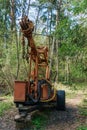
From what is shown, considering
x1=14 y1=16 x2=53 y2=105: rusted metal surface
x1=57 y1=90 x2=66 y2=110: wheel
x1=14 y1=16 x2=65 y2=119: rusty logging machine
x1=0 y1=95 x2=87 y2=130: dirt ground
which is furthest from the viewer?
x1=57 y1=90 x2=66 y2=110: wheel

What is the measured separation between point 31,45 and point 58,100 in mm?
2618

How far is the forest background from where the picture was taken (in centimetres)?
868

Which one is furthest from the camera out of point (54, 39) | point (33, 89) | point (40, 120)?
point (54, 39)

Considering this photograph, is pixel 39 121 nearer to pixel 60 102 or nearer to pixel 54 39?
pixel 60 102

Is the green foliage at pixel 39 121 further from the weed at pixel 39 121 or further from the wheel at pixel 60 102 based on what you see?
the wheel at pixel 60 102

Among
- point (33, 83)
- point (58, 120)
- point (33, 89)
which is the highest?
point (33, 83)

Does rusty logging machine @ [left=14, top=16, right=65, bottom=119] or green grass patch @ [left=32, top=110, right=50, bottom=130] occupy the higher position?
rusty logging machine @ [left=14, top=16, right=65, bottom=119]

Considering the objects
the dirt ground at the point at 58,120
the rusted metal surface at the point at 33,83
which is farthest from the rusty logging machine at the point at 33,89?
the dirt ground at the point at 58,120

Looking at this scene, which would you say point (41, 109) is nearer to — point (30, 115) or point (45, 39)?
point (30, 115)

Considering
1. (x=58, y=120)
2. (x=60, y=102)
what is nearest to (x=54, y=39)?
(x=60, y=102)

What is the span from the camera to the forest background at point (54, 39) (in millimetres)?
8680

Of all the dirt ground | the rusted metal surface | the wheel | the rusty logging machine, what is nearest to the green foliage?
the dirt ground

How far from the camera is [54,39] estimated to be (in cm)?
2112

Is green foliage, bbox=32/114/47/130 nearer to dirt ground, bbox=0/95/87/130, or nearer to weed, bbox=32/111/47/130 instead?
weed, bbox=32/111/47/130
